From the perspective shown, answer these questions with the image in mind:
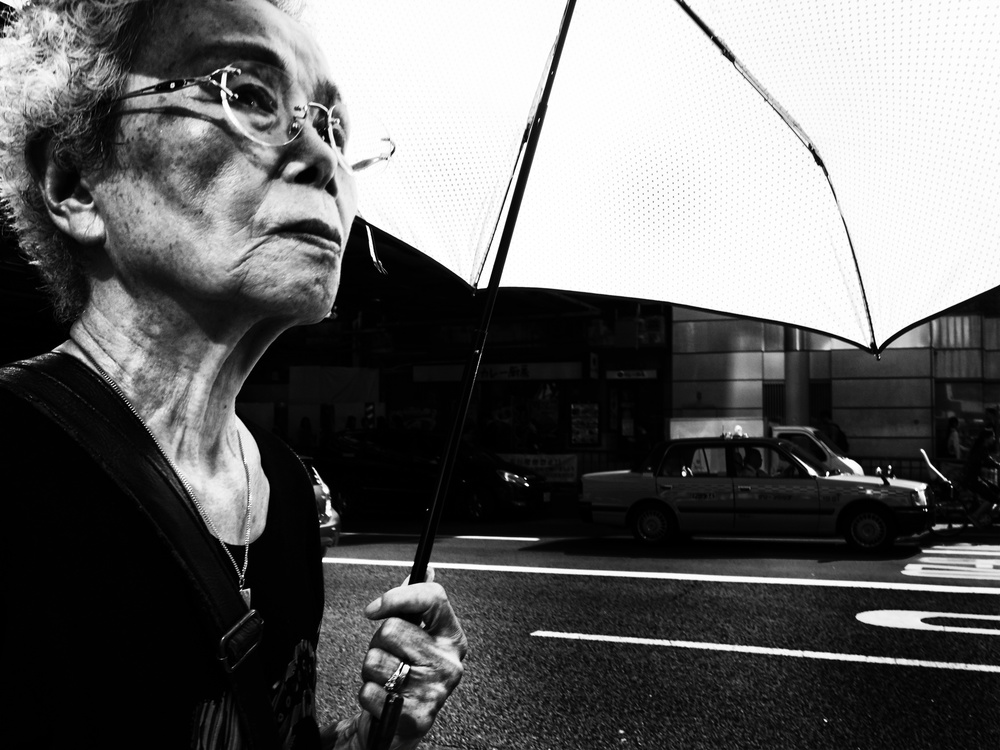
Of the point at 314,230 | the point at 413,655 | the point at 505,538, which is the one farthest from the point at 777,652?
the point at 505,538

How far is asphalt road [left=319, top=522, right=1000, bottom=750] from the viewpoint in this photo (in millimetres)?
4539

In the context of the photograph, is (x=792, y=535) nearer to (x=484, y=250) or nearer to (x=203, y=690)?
(x=484, y=250)

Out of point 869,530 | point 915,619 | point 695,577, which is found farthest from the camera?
point 869,530

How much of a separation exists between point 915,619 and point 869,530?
423cm

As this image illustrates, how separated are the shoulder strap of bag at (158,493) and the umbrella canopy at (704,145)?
0.84m

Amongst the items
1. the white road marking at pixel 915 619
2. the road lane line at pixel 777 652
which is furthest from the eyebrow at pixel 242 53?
the white road marking at pixel 915 619

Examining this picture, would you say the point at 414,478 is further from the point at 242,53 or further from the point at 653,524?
the point at 242,53

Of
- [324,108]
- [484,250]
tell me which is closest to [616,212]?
[484,250]

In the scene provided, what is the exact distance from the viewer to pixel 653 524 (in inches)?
472

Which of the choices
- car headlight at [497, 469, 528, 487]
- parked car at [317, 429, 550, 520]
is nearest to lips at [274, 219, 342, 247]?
parked car at [317, 429, 550, 520]

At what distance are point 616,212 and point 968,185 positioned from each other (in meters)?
0.74

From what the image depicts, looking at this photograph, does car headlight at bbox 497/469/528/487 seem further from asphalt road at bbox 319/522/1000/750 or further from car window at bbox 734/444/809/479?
asphalt road at bbox 319/522/1000/750

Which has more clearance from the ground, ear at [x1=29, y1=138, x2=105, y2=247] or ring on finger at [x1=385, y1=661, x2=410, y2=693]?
ear at [x1=29, y1=138, x2=105, y2=247]

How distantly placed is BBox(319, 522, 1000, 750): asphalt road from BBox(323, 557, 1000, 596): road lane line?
0.10ft
